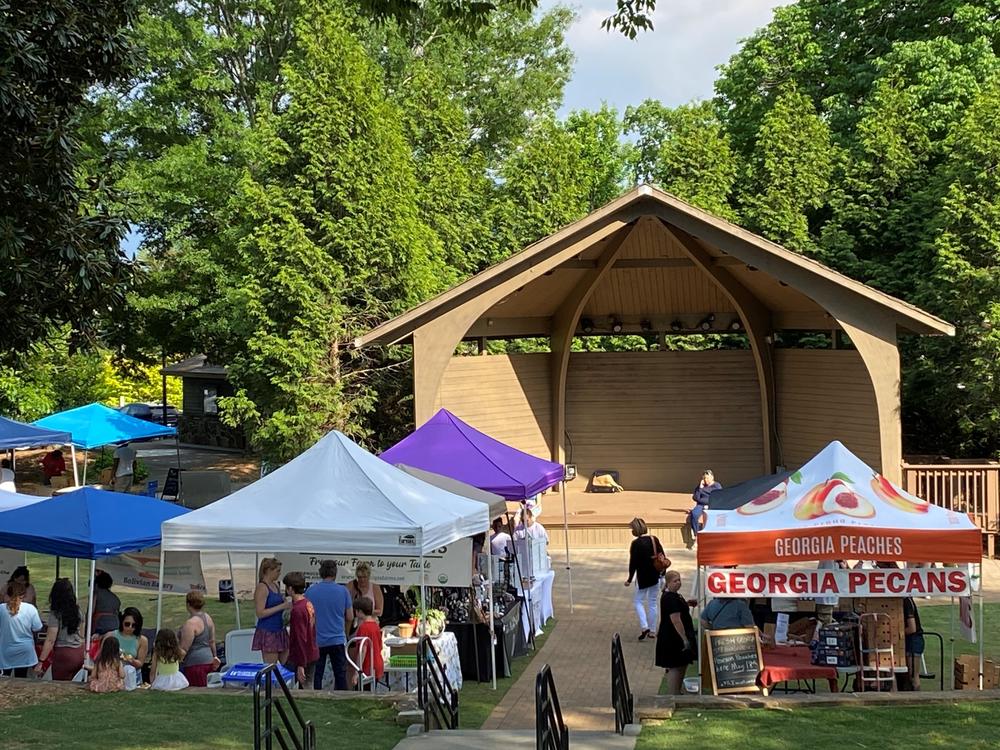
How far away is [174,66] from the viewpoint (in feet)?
112

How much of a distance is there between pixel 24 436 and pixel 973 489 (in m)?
16.8

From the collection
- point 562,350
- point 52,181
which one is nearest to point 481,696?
point 52,181

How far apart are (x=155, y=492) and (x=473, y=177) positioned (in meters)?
13.0

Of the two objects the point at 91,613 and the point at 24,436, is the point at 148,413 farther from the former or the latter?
the point at 91,613

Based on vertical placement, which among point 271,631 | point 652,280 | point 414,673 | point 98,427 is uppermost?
point 652,280

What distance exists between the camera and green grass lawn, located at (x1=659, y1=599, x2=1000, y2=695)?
476 inches

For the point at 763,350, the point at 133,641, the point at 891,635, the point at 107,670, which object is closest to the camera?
the point at 107,670

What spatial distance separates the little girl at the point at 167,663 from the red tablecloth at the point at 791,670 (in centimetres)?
515

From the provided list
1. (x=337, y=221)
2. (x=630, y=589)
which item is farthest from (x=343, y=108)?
(x=630, y=589)

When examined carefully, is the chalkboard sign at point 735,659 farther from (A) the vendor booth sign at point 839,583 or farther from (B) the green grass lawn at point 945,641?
(B) the green grass lawn at point 945,641

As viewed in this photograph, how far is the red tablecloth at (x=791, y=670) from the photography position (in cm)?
1071

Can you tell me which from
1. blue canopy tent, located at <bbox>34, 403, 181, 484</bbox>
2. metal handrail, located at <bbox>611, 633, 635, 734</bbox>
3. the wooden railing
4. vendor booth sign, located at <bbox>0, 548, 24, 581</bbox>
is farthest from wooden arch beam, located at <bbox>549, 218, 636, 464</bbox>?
metal handrail, located at <bbox>611, 633, 635, 734</bbox>

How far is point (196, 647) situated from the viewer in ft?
36.8

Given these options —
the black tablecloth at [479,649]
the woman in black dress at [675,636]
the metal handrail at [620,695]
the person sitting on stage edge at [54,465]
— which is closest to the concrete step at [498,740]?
the metal handrail at [620,695]
